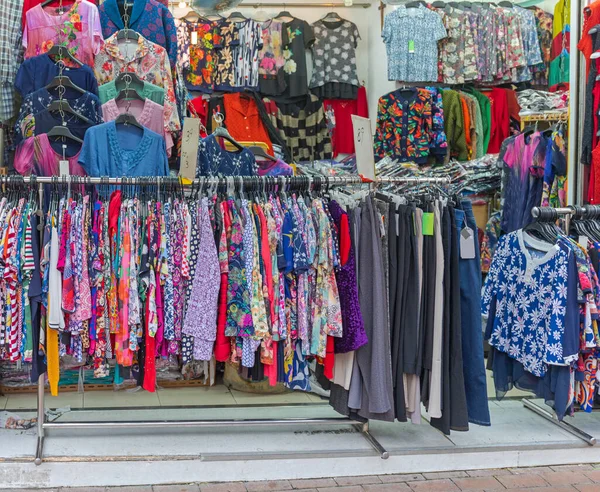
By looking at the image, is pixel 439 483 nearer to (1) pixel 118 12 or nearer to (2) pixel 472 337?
(2) pixel 472 337

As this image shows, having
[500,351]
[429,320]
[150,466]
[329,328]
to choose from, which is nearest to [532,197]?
[500,351]

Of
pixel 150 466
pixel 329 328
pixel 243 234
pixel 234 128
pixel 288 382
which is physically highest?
pixel 234 128

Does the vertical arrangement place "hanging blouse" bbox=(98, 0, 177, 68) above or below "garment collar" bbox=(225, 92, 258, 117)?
above

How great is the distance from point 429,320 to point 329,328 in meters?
0.54

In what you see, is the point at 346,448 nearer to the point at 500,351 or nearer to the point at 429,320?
the point at 429,320

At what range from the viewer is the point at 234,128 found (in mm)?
6824

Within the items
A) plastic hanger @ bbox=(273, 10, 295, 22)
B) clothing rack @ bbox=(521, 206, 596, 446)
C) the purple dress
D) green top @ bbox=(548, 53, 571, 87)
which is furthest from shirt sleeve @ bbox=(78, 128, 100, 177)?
green top @ bbox=(548, 53, 571, 87)

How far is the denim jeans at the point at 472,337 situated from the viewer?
378cm

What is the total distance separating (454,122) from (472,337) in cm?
354

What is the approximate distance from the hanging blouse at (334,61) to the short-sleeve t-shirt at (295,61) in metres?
0.16

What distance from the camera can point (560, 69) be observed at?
696 cm

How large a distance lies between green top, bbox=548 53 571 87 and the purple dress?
419cm

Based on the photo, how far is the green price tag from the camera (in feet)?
12.2

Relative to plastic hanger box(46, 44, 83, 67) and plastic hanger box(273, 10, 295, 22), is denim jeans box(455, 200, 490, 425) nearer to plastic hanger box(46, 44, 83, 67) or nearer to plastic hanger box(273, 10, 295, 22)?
plastic hanger box(46, 44, 83, 67)
